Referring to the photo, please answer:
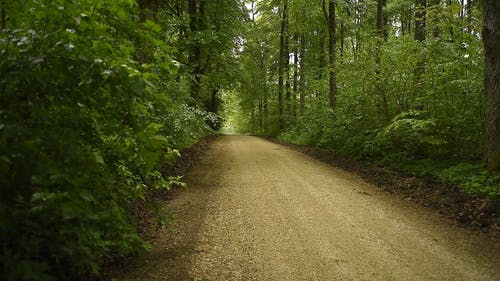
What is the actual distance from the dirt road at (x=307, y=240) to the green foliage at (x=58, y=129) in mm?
1327

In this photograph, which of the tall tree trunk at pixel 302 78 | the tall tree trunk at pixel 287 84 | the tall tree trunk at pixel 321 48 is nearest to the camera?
the tall tree trunk at pixel 321 48

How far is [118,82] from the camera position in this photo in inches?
107

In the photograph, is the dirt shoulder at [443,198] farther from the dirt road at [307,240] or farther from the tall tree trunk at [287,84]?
the tall tree trunk at [287,84]

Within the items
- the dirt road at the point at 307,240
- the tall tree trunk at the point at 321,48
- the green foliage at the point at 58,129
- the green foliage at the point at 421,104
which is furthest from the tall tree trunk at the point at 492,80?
the tall tree trunk at the point at 321,48

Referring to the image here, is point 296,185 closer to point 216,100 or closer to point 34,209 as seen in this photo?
point 34,209

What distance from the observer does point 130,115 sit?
122 inches

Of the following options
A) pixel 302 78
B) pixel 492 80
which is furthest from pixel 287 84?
pixel 492 80

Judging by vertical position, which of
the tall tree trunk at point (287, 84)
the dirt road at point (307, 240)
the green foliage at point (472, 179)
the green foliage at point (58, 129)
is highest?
the tall tree trunk at point (287, 84)

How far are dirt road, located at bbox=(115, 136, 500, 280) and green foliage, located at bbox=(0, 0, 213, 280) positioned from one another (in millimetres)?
1327

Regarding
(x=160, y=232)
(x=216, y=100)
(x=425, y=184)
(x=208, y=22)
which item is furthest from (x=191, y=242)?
(x=216, y=100)

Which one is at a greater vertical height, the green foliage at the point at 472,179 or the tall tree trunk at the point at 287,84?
the tall tree trunk at the point at 287,84

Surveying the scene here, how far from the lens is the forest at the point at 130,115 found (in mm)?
2539

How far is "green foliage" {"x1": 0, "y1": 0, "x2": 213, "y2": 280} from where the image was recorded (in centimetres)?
246

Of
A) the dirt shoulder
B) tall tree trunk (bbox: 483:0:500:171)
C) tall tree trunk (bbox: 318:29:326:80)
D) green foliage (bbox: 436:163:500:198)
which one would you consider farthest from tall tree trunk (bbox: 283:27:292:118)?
tall tree trunk (bbox: 483:0:500:171)
